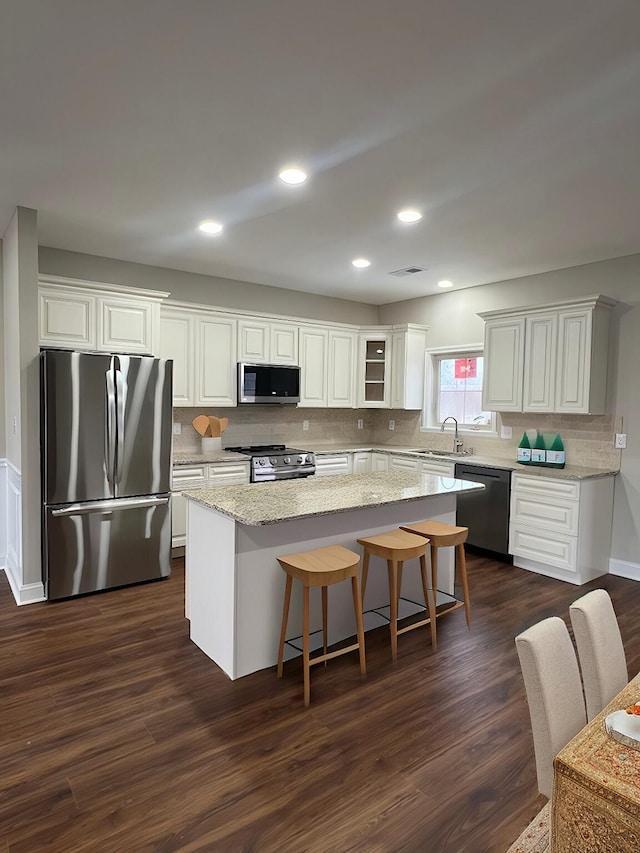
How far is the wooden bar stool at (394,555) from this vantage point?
2.91 meters

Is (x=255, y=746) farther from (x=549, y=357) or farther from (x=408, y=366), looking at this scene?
(x=408, y=366)

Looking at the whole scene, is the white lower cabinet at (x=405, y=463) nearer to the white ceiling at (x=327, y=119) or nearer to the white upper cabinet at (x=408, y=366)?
the white upper cabinet at (x=408, y=366)

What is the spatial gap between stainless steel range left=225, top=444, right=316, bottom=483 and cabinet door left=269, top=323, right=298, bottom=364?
1001 millimetres

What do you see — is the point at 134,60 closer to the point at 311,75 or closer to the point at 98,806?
the point at 311,75

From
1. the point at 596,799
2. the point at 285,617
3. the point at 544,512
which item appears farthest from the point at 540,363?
the point at 596,799

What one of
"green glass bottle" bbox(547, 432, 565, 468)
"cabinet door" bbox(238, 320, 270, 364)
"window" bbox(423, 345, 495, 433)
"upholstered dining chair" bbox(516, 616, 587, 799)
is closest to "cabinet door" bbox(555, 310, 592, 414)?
"green glass bottle" bbox(547, 432, 565, 468)

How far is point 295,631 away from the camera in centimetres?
298

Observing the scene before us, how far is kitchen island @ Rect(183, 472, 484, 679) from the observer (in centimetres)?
269

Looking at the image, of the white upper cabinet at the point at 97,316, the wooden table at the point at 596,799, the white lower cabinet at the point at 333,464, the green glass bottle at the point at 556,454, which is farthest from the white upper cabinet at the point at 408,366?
the wooden table at the point at 596,799

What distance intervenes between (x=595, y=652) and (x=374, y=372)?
5091 millimetres

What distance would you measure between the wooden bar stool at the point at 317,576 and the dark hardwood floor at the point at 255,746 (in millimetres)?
145

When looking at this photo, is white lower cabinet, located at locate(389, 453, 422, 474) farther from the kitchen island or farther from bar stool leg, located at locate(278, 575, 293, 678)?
bar stool leg, located at locate(278, 575, 293, 678)

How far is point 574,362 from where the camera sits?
4453 mm

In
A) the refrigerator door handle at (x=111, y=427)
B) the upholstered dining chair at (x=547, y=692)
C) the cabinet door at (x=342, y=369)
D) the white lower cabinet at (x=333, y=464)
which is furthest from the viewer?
the cabinet door at (x=342, y=369)
